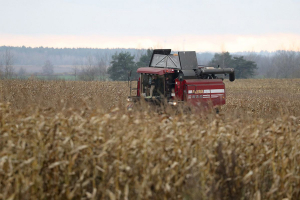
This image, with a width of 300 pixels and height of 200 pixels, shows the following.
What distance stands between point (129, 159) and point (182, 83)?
7.70m

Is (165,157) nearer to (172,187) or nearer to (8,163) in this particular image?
(172,187)

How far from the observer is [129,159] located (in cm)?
600

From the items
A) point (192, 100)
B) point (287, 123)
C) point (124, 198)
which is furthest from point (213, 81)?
point (124, 198)

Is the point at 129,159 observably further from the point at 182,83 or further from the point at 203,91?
the point at 203,91

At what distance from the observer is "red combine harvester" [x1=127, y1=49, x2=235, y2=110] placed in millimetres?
13297

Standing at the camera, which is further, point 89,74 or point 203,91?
point 89,74

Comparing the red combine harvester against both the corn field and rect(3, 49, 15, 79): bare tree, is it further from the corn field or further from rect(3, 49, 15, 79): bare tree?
rect(3, 49, 15, 79): bare tree

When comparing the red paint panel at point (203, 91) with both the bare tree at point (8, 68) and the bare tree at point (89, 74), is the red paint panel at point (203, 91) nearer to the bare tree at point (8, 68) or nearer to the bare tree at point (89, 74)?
the bare tree at point (8, 68)

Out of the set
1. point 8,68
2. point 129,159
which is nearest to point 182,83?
point 129,159

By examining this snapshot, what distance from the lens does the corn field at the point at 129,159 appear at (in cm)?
563

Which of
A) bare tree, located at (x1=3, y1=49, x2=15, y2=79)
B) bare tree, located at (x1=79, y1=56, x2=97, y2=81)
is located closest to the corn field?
bare tree, located at (x1=3, y1=49, x2=15, y2=79)

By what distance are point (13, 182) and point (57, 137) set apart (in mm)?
978

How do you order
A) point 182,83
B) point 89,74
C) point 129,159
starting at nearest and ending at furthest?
point 129,159
point 182,83
point 89,74

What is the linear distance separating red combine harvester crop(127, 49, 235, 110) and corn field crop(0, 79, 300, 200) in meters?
6.06
